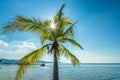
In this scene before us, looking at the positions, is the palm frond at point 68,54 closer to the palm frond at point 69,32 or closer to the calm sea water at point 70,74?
the palm frond at point 69,32

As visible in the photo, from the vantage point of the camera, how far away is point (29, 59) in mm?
7672

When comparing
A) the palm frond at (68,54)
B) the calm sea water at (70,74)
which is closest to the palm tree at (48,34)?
the palm frond at (68,54)

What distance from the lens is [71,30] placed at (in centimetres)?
880

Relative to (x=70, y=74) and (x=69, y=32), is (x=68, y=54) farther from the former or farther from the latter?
(x=70, y=74)

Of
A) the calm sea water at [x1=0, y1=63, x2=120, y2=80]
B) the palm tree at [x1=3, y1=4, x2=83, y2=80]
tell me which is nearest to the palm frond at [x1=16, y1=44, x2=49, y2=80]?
the palm tree at [x1=3, y1=4, x2=83, y2=80]

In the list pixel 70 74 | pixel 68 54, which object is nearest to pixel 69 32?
pixel 68 54

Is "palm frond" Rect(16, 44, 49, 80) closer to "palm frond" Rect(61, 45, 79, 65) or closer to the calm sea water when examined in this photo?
"palm frond" Rect(61, 45, 79, 65)

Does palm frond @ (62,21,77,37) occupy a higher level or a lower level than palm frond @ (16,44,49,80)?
higher

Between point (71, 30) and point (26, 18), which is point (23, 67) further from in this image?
point (71, 30)

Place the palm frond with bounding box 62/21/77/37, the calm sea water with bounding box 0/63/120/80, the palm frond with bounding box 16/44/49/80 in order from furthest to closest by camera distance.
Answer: the calm sea water with bounding box 0/63/120/80
the palm frond with bounding box 62/21/77/37
the palm frond with bounding box 16/44/49/80

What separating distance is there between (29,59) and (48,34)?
1577mm

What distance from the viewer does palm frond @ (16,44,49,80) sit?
24.6 ft

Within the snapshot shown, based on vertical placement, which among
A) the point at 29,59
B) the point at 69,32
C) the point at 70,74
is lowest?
the point at 29,59

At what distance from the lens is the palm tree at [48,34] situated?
7.62 meters
